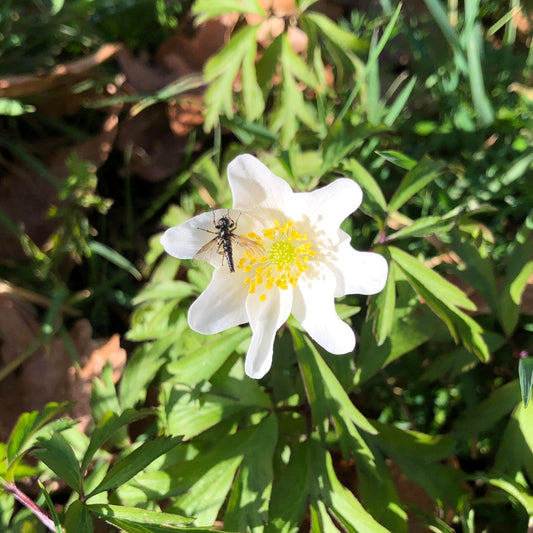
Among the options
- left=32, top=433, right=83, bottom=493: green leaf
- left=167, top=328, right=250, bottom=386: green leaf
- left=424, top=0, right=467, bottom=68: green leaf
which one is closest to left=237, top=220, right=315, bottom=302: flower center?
left=167, top=328, right=250, bottom=386: green leaf

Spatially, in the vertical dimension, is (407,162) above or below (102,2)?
below

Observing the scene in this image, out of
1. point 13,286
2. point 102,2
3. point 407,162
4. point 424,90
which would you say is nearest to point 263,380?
point 407,162

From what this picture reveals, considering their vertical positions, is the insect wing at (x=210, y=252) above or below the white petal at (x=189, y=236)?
below

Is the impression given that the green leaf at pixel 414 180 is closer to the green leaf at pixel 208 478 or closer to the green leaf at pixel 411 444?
the green leaf at pixel 411 444

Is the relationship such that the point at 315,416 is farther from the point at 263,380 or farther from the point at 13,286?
the point at 13,286

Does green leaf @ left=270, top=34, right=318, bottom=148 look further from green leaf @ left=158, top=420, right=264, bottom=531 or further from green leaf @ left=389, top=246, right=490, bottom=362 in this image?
green leaf @ left=158, top=420, right=264, bottom=531

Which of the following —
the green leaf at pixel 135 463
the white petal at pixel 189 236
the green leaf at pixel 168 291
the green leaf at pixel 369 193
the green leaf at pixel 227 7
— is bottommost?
the green leaf at pixel 135 463

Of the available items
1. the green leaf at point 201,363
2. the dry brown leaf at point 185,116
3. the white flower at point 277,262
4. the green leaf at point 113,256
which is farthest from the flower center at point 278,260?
the dry brown leaf at point 185,116
